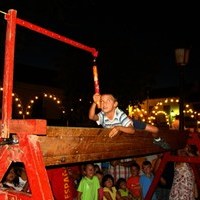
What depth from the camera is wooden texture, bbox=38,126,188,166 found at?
8.46ft

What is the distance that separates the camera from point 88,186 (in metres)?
6.04

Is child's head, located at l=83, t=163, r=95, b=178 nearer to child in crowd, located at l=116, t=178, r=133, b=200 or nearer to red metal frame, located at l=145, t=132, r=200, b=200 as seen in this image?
child in crowd, located at l=116, t=178, r=133, b=200

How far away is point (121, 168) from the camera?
25.8ft

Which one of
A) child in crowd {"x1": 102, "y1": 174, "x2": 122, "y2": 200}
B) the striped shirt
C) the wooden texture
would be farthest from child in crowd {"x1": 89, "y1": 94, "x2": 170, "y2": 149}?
child in crowd {"x1": 102, "y1": 174, "x2": 122, "y2": 200}

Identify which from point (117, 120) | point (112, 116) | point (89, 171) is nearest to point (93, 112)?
point (112, 116)

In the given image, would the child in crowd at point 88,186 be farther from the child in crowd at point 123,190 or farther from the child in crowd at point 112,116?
the child in crowd at point 112,116

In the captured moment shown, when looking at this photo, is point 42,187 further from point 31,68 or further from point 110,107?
point 31,68

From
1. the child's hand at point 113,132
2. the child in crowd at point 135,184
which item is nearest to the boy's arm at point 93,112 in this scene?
the child's hand at point 113,132

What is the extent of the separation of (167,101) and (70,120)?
71.3 ft

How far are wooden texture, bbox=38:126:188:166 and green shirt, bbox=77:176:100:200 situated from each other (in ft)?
5.66

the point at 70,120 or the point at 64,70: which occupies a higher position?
the point at 64,70

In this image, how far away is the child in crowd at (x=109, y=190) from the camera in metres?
6.39

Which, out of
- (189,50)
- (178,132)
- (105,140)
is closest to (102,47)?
(189,50)

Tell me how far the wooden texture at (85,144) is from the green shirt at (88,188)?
1726 mm
